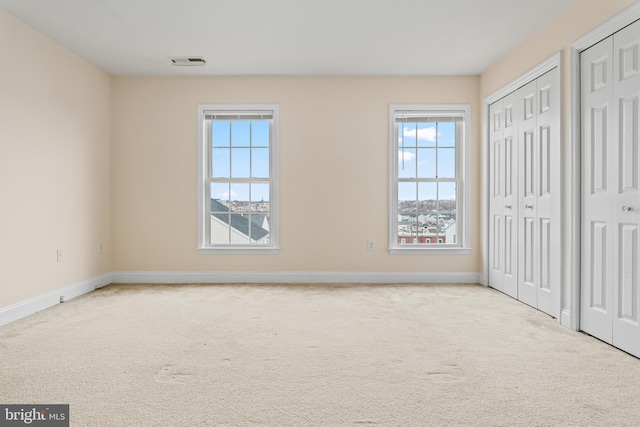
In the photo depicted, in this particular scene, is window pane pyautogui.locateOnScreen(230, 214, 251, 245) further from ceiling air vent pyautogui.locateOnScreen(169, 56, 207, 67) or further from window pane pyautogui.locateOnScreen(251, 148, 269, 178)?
ceiling air vent pyautogui.locateOnScreen(169, 56, 207, 67)

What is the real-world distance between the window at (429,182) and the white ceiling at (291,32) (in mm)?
726

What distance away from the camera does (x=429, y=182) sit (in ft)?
17.7

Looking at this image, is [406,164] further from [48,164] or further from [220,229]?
[48,164]

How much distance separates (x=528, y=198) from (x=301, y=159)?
2.68 metres

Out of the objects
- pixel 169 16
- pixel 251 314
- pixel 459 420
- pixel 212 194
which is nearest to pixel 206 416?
pixel 459 420

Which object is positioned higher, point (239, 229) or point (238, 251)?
point (239, 229)

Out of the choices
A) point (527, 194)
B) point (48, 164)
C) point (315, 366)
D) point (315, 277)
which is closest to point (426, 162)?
point (527, 194)

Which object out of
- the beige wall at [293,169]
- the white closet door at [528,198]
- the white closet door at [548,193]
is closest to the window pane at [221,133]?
the beige wall at [293,169]

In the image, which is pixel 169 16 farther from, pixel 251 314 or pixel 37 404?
pixel 37 404

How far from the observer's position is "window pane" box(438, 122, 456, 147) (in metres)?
5.40

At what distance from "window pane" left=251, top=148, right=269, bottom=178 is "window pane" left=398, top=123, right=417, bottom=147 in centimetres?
177

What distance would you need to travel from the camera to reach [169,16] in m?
3.66

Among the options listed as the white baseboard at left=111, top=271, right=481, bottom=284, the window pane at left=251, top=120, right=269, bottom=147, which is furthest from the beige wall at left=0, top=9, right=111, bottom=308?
the window pane at left=251, top=120, right=269, bottom=147

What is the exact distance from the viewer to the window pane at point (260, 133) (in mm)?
5371
